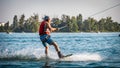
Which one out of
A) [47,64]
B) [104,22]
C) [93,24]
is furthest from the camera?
[93,24]

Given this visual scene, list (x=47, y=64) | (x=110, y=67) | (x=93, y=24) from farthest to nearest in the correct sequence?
(x=93, y=24), (x=47, y=64), (x=110, y=67)

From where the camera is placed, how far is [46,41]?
442 inches

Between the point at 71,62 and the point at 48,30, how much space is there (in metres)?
1.61

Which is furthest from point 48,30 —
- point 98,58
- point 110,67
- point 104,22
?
point 104,22

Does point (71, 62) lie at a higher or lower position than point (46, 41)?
lower

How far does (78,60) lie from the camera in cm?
1106

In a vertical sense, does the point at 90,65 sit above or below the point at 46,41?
below

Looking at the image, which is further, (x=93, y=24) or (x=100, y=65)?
(x=93, y=24)

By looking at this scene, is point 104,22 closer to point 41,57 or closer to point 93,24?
point 93,24

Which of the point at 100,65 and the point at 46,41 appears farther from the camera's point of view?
the point at 46,41

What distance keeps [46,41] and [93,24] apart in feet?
190

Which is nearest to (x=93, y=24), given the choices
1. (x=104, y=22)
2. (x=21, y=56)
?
(x=104, y=22)

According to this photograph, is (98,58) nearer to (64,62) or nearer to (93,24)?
(64,62)

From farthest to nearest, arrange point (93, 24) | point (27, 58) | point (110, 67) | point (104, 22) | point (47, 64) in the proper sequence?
point (93, 24)
point (104, 22)
point (27, 58)
point (47, 64)
point (110, 67)
